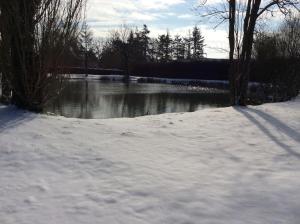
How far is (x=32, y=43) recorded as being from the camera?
8.25 m

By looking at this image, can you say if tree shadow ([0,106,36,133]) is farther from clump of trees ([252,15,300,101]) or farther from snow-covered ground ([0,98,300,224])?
clump of trees ([252,15,300,101])

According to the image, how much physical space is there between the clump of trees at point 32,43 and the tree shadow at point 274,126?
425 centimetres

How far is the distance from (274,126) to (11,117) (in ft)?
16.7

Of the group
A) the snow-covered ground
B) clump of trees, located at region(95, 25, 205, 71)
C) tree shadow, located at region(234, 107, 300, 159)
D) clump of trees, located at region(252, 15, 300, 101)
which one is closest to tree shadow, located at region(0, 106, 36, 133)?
the snow-covered ground

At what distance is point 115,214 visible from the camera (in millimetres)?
4023

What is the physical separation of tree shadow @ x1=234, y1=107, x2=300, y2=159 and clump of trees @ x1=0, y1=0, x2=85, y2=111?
4.25 metres

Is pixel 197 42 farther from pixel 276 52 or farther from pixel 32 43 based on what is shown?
pixel 32 43

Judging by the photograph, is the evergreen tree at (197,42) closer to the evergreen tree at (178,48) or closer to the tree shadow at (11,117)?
the evergreen tree at (178,48)

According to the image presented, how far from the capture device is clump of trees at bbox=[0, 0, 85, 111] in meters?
8.00

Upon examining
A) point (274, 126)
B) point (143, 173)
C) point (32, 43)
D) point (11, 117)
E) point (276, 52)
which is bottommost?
point (143, 173)

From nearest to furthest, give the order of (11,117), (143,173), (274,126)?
(143,173), (11,117), (274,126)

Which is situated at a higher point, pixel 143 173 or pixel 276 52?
pixel 276 52

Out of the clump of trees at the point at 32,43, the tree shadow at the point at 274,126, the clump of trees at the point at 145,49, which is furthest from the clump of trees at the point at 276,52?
the clump of trees at the point at 145,49

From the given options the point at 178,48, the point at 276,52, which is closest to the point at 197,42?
the point at 178,48
